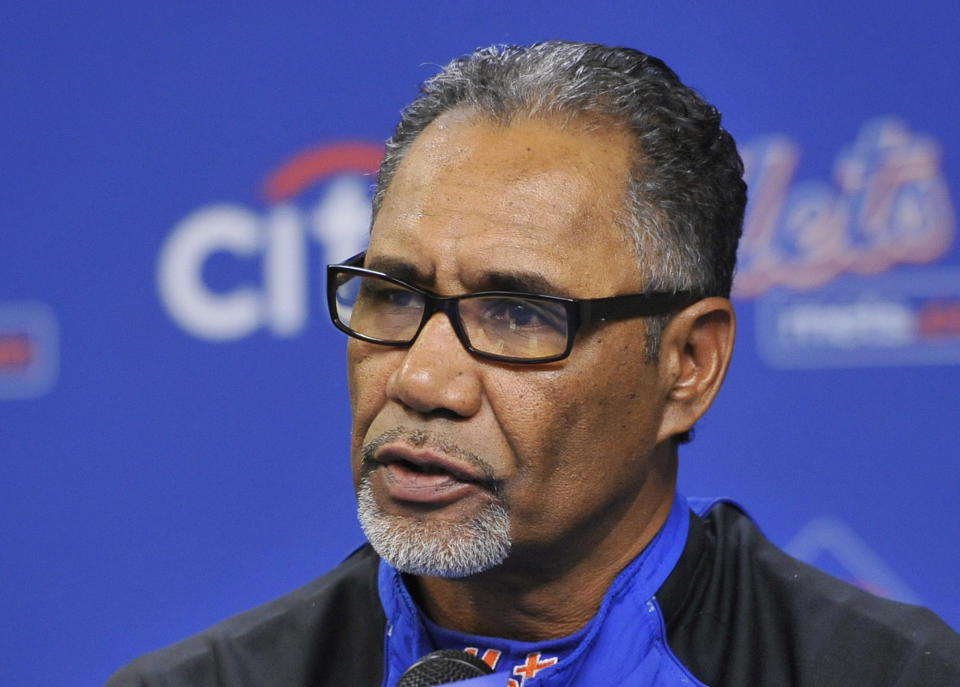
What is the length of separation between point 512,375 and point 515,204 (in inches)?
9.1

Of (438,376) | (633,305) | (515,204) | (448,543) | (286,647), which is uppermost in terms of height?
(515,204)

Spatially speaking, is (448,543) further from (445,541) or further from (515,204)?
(515,204)

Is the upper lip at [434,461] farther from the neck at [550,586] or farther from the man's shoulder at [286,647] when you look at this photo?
the man's shoulder at [286,647]

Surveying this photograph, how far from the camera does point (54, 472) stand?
2953 mm

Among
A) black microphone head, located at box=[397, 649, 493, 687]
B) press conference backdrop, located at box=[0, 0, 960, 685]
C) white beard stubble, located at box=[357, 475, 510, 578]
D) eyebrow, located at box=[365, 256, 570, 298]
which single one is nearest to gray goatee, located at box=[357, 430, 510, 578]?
white beard stubble, located at box=[357, 475, 510, 578]

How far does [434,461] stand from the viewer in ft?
4.84

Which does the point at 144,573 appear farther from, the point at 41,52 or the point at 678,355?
the point at 678,355

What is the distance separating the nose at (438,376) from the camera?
58.4 inches

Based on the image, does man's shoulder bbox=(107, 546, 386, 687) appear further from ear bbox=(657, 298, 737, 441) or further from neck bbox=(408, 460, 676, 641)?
ear bbox=(657, 298, 737, 441)

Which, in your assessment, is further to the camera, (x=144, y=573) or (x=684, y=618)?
(x=144, y=573)

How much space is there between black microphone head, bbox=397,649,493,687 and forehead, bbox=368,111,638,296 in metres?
0.48

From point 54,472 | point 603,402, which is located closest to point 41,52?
point 54,472

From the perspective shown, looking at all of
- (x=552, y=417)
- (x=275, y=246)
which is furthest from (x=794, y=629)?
(x=275, y=246)

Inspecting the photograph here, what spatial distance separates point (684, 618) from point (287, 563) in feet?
4.59
